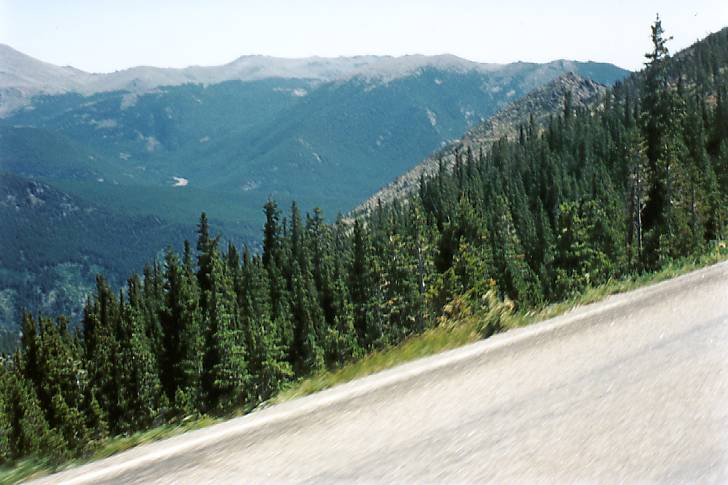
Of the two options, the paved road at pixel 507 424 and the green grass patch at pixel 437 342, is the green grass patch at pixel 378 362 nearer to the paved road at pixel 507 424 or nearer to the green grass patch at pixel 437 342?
the green grass patch at pixel 437 342

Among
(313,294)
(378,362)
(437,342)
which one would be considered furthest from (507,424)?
(313,294)

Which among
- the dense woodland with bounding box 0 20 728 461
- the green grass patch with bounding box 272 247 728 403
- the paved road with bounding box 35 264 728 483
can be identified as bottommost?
the dense woodland with bounding box 0 20 728 461

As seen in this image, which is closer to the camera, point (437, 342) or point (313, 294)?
point (437, 342)

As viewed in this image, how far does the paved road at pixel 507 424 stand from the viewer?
4148mm

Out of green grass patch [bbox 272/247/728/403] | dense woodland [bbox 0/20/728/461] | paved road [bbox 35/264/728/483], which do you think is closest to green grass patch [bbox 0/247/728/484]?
green grass patch [bbox 272/247/728/403]

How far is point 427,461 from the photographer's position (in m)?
4.39

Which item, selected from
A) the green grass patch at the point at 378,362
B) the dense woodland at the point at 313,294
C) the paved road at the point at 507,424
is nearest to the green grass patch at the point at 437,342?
the green grass patch at the point at 378,362

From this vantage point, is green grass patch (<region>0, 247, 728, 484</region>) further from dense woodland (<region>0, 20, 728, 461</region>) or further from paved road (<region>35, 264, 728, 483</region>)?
dense woodland (<region>0, 20, 728, 461</region>)

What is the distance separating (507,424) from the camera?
4715 millimetres

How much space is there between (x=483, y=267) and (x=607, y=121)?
12759cm

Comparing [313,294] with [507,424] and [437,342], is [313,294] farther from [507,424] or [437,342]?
[507,424]

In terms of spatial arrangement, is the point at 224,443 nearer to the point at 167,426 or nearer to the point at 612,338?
the point at 167,426

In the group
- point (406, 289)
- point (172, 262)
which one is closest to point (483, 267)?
point (406, 289)

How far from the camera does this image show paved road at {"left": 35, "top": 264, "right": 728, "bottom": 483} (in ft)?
→ 13.6
